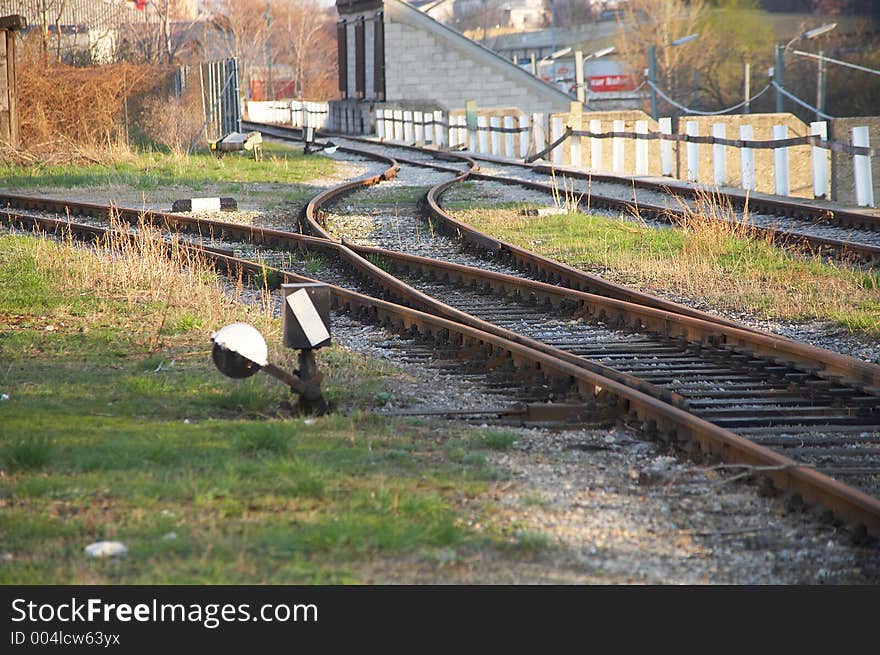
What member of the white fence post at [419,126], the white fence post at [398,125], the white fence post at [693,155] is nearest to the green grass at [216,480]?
the white fence post at [693,155]

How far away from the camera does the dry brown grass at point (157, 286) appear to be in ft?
29.7

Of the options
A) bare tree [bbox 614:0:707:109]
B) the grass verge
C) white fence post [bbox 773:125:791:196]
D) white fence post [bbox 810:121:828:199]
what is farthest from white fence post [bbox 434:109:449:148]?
the grass verge

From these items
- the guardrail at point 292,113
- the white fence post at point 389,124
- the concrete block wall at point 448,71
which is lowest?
the white fence post at point 389,124

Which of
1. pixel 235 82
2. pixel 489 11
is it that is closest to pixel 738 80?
pixel 235 82

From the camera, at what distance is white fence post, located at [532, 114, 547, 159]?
30031mm

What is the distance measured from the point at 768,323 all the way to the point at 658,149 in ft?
60.9

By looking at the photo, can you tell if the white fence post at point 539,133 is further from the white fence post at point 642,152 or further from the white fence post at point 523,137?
the white fence post at point 642,152

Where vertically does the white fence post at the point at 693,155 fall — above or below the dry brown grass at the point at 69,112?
below

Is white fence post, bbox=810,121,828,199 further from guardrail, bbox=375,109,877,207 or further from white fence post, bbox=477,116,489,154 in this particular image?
white fence post, bbox=477,116,489,154

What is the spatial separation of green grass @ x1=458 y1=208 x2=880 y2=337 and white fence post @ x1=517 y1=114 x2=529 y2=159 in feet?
52.7

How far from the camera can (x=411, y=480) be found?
5.24m

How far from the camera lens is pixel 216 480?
510 centimetres

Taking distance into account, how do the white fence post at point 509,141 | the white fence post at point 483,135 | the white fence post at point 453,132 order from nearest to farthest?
the white fence post at point 509,141
the white fence post at point 483,135
the white fence post at point 453,132

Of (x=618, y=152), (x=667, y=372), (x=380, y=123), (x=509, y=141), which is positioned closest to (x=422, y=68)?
(x=380, y=123)
